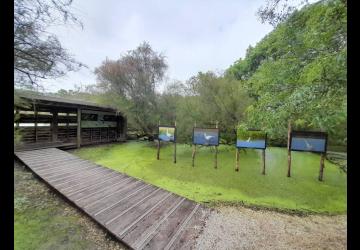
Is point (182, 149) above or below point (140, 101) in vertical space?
below

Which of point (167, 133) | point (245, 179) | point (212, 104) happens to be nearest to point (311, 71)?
point (245, 179)

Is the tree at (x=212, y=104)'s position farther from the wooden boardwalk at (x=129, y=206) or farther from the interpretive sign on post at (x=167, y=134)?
the wooden boardwalk at (x=129, y=206)

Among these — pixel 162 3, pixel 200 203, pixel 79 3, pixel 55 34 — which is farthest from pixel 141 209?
pixel 162 3

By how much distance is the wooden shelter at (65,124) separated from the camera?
980 cm

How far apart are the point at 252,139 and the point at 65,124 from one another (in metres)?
10.5

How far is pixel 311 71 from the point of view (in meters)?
3.28

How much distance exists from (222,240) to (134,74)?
10911 millimetres

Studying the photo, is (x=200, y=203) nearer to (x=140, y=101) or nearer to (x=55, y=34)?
(x=55, y=34)

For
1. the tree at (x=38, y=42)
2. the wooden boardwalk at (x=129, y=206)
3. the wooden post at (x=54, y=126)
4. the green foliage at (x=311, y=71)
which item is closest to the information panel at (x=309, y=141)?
the green foliage at (x=311, y=71)

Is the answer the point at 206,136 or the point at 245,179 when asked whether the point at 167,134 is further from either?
the point at 245,179

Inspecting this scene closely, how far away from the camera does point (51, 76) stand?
3049mm

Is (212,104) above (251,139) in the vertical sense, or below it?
above

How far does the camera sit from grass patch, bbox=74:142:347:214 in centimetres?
520

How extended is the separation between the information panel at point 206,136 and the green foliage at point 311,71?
307cm
